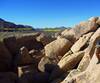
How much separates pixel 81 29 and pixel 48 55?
3.17 metres

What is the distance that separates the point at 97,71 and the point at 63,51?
12.3 m

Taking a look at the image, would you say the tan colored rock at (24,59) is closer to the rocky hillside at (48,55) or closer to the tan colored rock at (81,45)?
the rocky hillside at (48,55)

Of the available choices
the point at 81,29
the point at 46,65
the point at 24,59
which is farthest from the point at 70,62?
the point at 81,29

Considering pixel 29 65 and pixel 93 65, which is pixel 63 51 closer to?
pixel 29 65

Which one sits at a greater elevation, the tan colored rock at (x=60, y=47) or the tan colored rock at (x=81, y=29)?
the tan colored rock at (x=81, y=29)

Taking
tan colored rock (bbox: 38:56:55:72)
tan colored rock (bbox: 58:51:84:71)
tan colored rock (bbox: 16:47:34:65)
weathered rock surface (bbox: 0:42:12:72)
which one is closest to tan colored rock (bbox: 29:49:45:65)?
tan colored rock (bbox: 16:47:34:65)

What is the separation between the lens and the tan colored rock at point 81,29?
2298cm

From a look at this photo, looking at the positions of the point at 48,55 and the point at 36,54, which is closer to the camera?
the point at 48,55

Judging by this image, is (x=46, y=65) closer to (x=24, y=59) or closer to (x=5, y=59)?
(x=24, y=59)

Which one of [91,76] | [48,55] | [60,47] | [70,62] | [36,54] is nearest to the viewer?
[91,76]

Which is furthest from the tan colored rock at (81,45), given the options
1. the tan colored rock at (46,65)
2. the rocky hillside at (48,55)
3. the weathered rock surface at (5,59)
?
the weathered rock surface at (5,59)

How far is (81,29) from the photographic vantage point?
23.7 metres

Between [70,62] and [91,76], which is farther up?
[91,76]

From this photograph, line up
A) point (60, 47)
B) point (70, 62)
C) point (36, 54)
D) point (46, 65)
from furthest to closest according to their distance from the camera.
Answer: point (36, 54)
point (60, 47)
point (46, 65)
point (70, 62)
